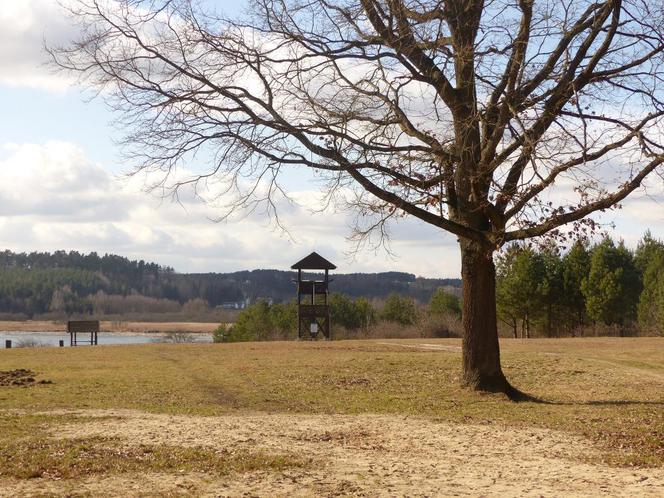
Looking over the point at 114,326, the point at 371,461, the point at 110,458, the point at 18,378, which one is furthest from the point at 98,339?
the point at 371,461

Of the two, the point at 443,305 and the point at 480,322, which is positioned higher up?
the point at 443,305

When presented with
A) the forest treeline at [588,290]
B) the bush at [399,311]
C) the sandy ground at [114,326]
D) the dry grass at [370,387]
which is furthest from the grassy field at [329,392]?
the sandy ground at [114,326]

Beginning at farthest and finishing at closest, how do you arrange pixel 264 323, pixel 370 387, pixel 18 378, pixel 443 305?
pixel 443 305
pixel 264 323
pixel 18 378
pixel 370 387

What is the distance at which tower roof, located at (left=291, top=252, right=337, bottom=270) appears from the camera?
39812 mm

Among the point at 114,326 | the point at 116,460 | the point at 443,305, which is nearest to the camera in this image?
the point at 116,460

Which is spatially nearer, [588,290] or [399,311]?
[588,290]

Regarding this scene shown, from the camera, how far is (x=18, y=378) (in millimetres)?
20516

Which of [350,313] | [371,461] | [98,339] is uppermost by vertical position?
[350,313]

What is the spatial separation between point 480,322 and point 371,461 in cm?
753

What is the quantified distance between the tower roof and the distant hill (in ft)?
234

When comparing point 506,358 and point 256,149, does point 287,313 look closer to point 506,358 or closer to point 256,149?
point 506,358

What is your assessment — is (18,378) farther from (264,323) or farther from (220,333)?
(220,333)

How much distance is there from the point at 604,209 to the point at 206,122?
7127 millimetres

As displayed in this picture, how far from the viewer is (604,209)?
50.5 feet
